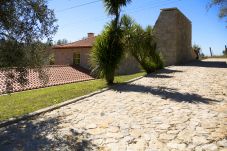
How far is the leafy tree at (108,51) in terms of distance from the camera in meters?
13.9

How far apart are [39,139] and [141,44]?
12423 millimetres

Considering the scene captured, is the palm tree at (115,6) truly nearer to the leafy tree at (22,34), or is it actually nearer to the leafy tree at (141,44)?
the leafy tree at (141,44)

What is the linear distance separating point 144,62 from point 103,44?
5.82m

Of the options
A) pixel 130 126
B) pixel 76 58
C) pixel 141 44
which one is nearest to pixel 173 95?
pixel 130 126

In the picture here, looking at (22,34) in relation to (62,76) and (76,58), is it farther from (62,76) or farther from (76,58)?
(76,58)

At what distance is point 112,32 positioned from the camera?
1415 cm

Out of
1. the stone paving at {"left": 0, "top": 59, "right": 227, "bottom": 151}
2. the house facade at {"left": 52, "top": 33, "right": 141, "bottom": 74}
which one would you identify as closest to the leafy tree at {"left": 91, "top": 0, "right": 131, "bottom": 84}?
the stone paving at {"left": 0, "top": 59, "right": 227, "bottom": 151}

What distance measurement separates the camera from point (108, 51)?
1391 cm

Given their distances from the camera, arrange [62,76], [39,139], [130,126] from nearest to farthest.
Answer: [39,139]
[130,126]
[62,76]

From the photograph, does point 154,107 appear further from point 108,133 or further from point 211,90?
point 211,90

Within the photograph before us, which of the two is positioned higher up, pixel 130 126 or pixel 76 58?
pixel 76 58

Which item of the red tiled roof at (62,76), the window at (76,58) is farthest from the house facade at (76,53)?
the red tiled roof at (62,76)

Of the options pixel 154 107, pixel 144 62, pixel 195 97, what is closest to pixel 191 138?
pixel 154 107

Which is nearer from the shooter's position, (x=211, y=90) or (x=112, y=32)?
(x=211, y=90)
